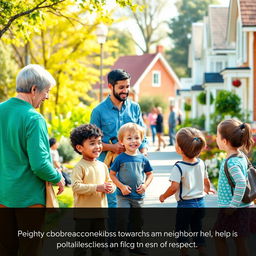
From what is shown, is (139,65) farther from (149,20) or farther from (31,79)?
(31,79)

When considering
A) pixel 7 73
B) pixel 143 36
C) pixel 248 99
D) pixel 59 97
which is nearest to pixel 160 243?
pixel 248 99

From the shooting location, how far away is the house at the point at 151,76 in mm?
57531

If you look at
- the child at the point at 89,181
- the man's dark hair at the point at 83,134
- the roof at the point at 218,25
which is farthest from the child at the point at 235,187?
the roof at the point at 218,25

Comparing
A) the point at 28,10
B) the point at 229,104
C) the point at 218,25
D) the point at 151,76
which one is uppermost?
the point at 218,25

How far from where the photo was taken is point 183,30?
75.1 meters

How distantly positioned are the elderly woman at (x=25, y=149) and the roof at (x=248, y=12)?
20.0 meters

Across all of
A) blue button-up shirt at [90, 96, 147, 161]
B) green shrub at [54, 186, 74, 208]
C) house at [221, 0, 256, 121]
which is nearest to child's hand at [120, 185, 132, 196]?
blue button-up shirt at [90, 96, 147, 161]

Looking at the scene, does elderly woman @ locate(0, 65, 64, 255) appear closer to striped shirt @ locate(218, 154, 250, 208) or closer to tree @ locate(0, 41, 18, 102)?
striped shirt @ locate(218, 154, 250, 208)

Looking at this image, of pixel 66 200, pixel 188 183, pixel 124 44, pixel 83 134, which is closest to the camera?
pixel 83 134

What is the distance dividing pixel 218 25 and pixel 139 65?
661 inches

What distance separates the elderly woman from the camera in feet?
16.1

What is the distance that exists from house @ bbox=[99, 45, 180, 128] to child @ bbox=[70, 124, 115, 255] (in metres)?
50.8

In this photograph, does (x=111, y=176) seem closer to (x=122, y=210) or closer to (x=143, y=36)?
(x=122, y=210)

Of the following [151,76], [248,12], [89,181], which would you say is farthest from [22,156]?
[151,76]
